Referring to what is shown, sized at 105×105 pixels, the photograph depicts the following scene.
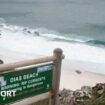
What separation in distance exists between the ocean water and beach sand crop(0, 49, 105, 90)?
95 centimetres

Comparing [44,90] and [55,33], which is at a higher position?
[44,90]

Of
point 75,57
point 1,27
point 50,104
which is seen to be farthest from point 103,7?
point 50,104

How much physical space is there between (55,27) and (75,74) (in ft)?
53.8

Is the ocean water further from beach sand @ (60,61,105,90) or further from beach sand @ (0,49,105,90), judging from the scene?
beach sand @ (60,61,105,90)

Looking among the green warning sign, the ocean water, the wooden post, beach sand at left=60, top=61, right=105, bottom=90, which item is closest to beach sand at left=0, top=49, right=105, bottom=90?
beach sand at left=60, top=61, right=105, bottom=90

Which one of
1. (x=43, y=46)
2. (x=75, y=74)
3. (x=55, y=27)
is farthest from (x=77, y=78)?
(x=55, y=27)

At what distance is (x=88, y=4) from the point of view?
49469 millimetres

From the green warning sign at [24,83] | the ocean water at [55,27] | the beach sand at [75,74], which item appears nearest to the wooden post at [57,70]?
the green warning sign at [24,83]

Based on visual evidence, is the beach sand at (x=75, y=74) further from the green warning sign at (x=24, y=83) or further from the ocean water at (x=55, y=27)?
the green warning sign at (x=24, y=83)

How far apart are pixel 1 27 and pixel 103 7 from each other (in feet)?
66.3

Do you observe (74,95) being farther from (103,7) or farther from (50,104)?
(103,7)

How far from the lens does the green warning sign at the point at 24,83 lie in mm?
5168

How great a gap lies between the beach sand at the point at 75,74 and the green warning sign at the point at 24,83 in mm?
8908

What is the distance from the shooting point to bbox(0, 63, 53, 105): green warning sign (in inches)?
203
